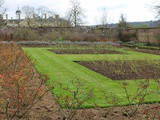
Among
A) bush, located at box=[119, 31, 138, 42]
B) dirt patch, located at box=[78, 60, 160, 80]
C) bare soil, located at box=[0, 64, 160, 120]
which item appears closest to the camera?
bare soil, located at box=[0, 64, 160, 120]

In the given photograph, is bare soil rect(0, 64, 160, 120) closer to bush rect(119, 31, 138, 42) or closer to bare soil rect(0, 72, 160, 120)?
bare soil rect(0, 72, 160, 120)

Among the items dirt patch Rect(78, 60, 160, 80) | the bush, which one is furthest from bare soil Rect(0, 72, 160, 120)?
the bush

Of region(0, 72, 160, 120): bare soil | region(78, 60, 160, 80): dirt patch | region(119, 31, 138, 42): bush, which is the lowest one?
region(0, 72, 160, 120): bare soil

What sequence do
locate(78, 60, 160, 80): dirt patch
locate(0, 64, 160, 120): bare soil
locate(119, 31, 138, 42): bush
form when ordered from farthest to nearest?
locate(119, 31, 138, 42): bush, locate(78, 60, 160, 80): dirt patch, locate(0, 64, 160, 120): bare soil

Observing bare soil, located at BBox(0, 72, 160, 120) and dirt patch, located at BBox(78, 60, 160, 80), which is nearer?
bare soil, located at BBox(0, 72, 160, 120)

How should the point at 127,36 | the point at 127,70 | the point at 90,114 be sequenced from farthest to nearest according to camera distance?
the point at 127,36 → the point at 127,70 → the point at 90,114

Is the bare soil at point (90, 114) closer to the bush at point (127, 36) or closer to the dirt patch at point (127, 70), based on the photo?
the dirt patch at point (127, 70)

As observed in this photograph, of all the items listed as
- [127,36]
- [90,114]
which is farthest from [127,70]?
[127,36]

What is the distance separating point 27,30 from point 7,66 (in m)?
17.4

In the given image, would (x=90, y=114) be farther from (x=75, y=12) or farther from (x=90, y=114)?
(x=75, y=12)

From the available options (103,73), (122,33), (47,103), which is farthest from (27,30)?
(47,103)

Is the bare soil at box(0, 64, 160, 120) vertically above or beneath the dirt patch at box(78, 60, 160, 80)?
beneath

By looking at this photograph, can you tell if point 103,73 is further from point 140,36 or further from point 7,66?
point 140,36

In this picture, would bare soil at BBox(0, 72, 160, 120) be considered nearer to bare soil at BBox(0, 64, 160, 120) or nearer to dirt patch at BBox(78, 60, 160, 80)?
bare soil at BBox(0, 64, 160, 120)
